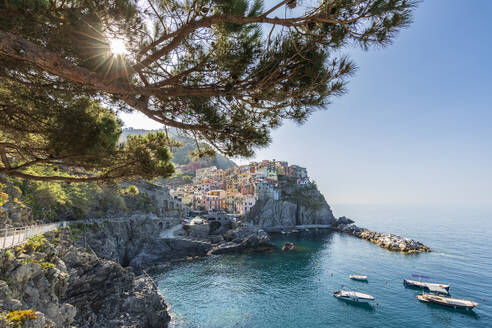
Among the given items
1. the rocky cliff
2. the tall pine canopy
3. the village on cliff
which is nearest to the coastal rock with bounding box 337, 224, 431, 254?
the rocky cliff

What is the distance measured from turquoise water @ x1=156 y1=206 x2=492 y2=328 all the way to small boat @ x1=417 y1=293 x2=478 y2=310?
→ 469 mm

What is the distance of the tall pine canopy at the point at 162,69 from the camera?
296cm

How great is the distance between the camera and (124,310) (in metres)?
13.2

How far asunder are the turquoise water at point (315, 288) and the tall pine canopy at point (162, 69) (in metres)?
16.5

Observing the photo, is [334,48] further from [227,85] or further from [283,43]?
[227,85]

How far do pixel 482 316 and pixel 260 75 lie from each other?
2802 centimetres

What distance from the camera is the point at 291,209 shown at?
5797 cm

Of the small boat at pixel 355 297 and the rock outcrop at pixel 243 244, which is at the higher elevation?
→ the rock outcrop at pixel 243 244

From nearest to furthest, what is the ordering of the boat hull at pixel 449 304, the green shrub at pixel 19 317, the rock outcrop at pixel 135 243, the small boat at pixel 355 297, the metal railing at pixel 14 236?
the green shrub at pixel 19 317
the metal railing at pixel 14 236
the boat hull at pixel 449 304
the small boat at pixel 355 297
the rock outcrop at pixel 135 243

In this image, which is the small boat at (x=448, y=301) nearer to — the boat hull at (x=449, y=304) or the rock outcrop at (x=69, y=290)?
the boat hull at (x=449, y=304)

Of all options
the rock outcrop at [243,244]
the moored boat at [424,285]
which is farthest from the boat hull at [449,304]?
the rock outcrop at [243,244]

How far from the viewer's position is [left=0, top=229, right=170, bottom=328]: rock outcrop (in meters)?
7.41

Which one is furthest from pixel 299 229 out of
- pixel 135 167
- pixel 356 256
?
pixel 135 167

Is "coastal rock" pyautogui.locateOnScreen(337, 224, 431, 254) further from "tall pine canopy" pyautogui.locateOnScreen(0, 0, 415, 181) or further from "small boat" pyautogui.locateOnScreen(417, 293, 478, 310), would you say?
"tall pine canopy" pyautogui.locateOnScreen(0, 0, 415, 181)
